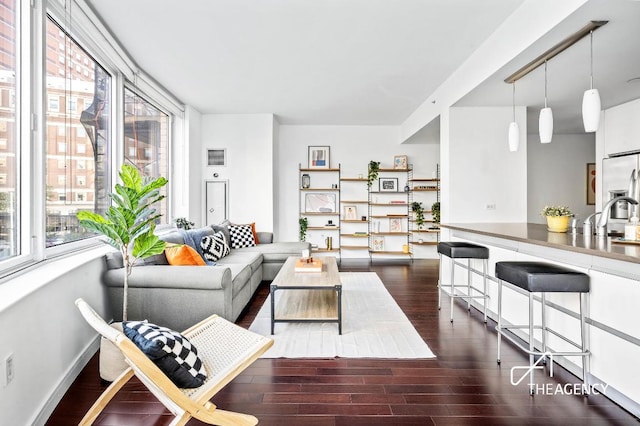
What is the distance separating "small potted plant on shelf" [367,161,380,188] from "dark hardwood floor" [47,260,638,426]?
4423 mm

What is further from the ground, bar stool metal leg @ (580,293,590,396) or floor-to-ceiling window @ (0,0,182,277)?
floor-to-ceiling window @ (0,0,182,277)

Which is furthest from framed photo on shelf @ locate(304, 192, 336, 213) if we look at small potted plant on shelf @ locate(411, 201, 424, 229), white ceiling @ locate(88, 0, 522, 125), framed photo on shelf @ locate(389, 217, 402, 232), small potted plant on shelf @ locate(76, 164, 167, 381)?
small potted plant on shelf @ locate(76, 164, 167, 381)

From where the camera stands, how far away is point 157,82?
4.53 m

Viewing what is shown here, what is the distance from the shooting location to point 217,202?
615 centimetres

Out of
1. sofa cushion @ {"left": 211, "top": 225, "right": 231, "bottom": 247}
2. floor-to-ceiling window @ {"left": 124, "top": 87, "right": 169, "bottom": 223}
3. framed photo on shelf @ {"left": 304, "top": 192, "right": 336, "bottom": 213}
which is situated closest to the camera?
floor-to-ceiling window @ {"left": 124, "top": 87, "right": 169, "bottom": 223}

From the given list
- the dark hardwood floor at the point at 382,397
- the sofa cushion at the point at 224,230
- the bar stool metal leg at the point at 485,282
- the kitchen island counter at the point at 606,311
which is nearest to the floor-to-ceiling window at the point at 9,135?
the dark hardwood floor at the point at 382,397

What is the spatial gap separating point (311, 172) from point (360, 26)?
4.06 meters

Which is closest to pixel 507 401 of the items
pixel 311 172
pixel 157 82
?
pixel 157 82

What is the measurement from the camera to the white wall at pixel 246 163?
612 centimetres

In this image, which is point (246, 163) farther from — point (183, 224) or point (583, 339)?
point (583, 339)

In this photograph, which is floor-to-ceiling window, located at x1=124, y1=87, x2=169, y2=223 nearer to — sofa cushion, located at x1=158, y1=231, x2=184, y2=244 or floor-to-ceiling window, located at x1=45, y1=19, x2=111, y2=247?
sofa cushion, located at x1=158, y1=231, x2=184, y2=244

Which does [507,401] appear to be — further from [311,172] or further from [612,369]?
[311,172]

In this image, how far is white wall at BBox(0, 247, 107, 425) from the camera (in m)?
1.59

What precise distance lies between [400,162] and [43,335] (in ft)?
20.5
